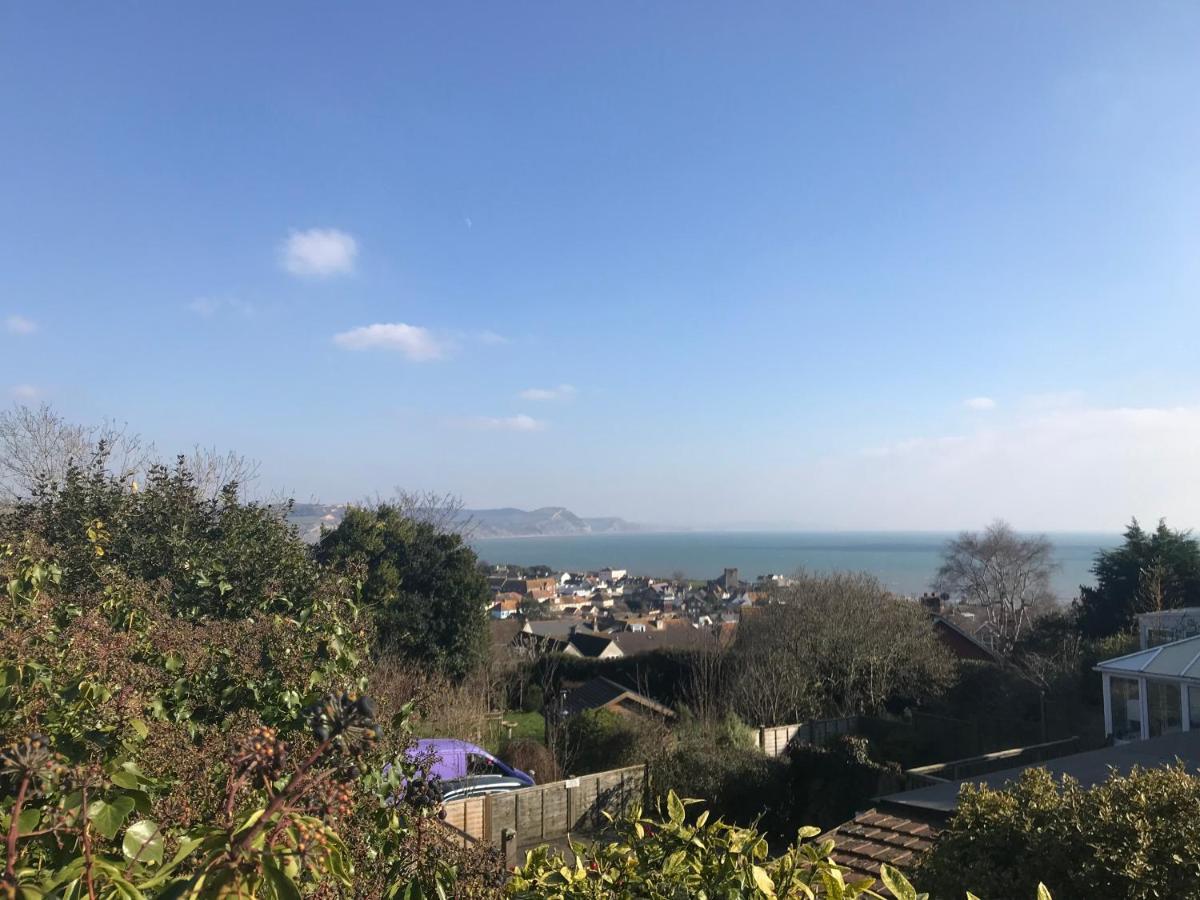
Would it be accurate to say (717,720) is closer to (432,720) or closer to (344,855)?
(432,720)

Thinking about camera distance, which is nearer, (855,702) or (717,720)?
(717,720)

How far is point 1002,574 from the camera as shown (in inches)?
1820

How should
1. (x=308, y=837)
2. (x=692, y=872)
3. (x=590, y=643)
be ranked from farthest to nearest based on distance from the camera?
(x=590, y=643), (x=692, y=872), (x=308, y=837)

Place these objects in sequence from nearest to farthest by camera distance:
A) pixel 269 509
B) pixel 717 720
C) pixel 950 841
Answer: pixel 950 841, pixel 269 509, pixel 717 720

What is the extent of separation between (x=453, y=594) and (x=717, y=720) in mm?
9616

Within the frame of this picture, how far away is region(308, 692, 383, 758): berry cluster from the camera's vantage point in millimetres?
1473

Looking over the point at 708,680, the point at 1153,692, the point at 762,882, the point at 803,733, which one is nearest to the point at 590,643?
the point at 708,680

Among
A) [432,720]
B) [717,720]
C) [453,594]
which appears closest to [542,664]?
[453,594]

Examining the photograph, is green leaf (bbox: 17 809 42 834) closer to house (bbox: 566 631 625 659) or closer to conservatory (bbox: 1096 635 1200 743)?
conservatory (bbox: 1096 635 1200 743)

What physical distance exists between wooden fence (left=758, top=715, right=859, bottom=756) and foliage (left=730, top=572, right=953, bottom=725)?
1082 mm

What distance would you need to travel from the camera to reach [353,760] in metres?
1.63

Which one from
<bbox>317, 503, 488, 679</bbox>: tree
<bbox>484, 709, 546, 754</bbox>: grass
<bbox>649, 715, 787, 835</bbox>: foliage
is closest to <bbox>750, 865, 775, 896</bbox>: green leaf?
<bbox>649, 715, 787, 835</bbox>: foliage

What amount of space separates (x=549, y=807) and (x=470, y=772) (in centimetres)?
209

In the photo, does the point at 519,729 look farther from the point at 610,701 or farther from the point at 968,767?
the point at 968,767
